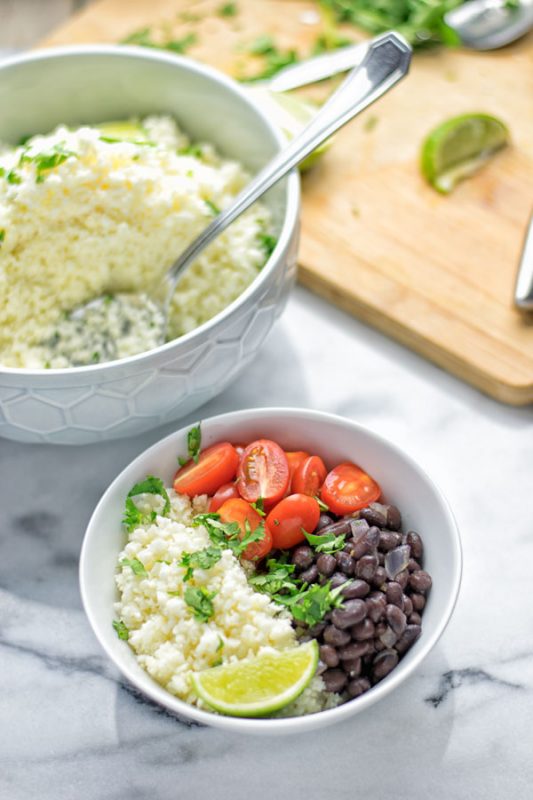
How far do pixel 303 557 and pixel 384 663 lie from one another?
25 centimetres

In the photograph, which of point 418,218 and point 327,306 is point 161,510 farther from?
point 418,218

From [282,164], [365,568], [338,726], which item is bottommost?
[338,726]

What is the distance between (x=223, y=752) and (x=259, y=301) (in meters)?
0.91

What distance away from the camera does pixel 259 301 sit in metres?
1.93

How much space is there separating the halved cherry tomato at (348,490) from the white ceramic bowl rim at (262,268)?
1.32 feet

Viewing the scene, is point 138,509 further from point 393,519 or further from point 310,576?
point 393,519

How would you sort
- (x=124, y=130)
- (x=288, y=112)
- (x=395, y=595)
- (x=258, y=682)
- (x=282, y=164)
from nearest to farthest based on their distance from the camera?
(x=258, y=682) < (x=395, y=595) < (x=282, y=164) < (x=124, y=130) < (x=288, y=112)

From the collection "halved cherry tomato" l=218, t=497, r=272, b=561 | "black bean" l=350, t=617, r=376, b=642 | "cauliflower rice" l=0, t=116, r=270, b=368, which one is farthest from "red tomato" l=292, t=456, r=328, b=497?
"cauliflower rice" l=0, t=116, r=270, b=368

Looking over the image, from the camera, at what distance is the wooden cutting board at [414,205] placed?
7.59 feet

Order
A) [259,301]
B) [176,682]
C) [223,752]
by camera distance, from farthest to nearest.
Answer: [259,301] → [223,752] → [176,682]

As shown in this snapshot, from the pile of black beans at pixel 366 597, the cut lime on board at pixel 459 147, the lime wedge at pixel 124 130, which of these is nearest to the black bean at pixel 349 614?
the pile of black beans at pixel 366 597

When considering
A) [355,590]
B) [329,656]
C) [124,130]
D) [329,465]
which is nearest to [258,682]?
[329,656]

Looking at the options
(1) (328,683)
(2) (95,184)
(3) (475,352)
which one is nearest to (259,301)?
(2) (95,184)

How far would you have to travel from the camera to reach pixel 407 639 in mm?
1655
